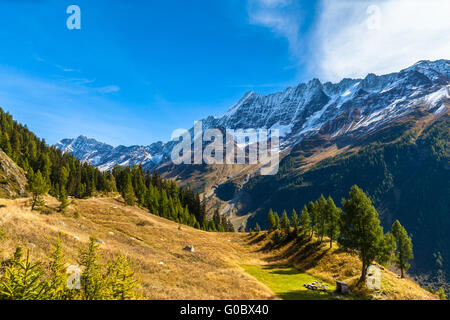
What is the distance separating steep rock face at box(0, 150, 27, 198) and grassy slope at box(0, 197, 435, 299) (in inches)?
1161

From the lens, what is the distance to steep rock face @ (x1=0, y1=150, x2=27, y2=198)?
6762cm

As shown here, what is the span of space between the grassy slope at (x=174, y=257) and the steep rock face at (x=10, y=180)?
29.5 meters

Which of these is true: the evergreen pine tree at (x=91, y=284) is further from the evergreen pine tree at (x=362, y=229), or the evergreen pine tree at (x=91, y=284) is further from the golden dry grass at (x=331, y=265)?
the evergreen pine tree at (x=362, y=229)

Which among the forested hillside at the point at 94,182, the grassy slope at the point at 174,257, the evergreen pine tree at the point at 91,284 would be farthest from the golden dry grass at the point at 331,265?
the forested hillside at the point at 94,182

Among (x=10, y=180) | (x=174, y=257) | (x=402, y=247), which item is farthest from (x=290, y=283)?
(x=10, y=180)

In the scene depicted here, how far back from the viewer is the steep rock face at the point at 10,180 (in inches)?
2662

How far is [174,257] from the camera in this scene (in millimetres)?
38750

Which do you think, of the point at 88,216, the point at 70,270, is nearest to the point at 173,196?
the point at 88,216

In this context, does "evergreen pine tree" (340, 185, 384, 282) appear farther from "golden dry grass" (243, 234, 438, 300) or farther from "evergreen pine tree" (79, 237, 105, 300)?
"evergreen pine tree" (79, 237, 105, 300)

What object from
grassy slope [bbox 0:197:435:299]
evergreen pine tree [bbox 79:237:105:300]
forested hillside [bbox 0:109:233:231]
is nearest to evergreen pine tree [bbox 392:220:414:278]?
grassy slope [bbox 0:197:435:299]

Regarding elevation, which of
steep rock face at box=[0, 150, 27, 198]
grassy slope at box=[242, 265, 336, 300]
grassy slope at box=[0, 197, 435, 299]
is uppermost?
steep rock face at box=[0, 150, 27, 198]

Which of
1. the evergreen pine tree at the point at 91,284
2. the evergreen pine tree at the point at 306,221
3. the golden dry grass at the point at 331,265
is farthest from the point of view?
the evergreen pine tree at the point at 306,221

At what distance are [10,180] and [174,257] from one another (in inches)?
2766

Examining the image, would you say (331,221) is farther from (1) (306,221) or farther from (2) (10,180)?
(2) (10,180)
